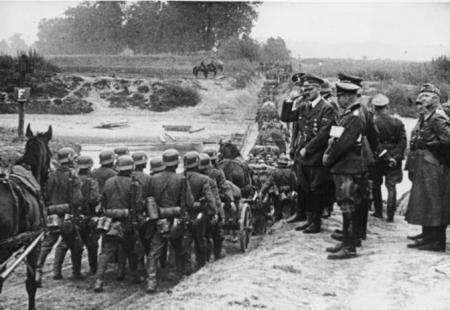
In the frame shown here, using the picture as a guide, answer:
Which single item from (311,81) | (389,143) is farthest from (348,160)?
(389,143)

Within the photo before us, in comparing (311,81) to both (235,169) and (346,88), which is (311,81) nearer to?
(346,88)

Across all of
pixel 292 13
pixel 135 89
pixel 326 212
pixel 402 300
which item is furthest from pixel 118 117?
pixel 402 300

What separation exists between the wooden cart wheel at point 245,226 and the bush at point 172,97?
25434 millimetres

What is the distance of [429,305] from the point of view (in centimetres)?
565

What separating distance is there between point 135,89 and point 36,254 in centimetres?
2998

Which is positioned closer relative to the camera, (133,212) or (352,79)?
(133,212)

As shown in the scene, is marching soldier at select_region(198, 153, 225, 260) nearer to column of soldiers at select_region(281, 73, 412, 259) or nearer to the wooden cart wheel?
the wooden cart wheel

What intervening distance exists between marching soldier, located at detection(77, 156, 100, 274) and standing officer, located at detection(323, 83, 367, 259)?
9.94 feet

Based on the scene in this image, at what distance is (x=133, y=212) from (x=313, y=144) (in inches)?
98.2

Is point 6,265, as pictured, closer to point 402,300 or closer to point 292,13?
point 402,300

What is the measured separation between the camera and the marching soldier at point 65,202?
8008 mm

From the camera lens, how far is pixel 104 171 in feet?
28.5

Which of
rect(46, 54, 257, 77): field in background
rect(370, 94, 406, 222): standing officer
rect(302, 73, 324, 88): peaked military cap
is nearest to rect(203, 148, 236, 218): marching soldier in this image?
rect(302, 73, 324, 88): peaked military cap

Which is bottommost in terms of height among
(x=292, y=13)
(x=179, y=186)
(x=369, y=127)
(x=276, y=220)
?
(x=276, y=220)
